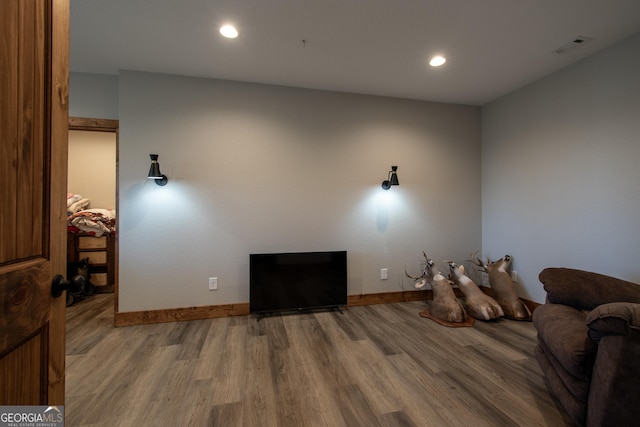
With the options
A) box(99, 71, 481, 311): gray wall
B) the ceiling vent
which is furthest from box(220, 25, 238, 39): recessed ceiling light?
the ceiling vent

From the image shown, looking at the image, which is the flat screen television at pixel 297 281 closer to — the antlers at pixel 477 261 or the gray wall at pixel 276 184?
the gray wall at pixel 276 184

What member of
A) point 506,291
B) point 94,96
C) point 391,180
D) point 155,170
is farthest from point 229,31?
point 506,291

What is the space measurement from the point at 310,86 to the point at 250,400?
10.2 ft

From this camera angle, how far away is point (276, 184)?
10.3 feet

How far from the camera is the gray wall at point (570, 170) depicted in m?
2.30

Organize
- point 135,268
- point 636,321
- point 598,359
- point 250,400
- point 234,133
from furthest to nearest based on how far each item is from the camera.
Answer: point 234,133, point 135,268, point 250,400, point 598,359, point 636,321

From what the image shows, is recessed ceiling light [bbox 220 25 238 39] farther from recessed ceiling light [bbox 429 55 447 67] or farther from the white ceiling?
recessed ceiling light [bbox 429 55 447 67]

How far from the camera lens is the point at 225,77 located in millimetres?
2939

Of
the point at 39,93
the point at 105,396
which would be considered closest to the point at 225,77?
the point at 39,93

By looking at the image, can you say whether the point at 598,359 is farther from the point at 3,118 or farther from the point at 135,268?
the point at 135,268

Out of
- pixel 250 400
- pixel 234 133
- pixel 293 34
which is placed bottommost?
A: pixel 250 400

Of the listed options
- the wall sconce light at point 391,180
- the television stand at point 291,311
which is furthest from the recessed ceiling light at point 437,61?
the television stand at point 291,311

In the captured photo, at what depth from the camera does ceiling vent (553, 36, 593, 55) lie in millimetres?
2273

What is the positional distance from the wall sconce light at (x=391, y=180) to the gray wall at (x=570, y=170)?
1456mm
